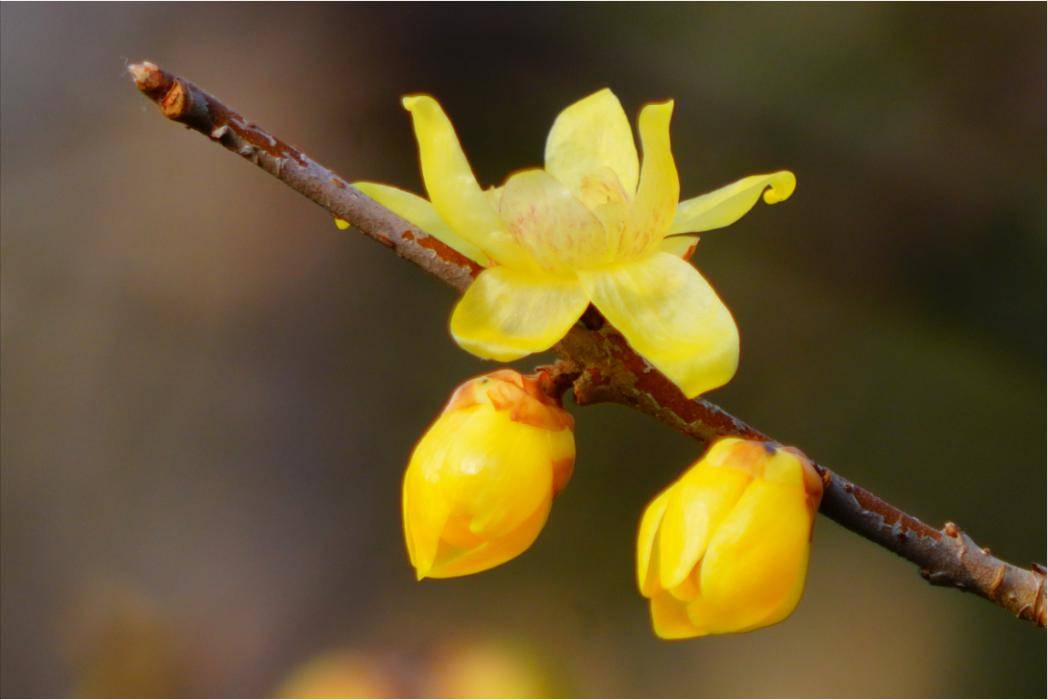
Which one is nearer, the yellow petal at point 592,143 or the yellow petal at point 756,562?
the yellow petal at point 756,562

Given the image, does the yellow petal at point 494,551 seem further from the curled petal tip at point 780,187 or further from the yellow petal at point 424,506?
the curled petal tip at point 780,187

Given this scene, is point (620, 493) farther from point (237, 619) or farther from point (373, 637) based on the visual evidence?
point (237, 619)

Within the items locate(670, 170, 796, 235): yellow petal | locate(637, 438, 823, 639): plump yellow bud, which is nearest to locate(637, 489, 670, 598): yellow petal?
locate(637, 438, 823, 639): plump yellow bud

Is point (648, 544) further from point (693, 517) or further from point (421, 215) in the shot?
point (421, 215)

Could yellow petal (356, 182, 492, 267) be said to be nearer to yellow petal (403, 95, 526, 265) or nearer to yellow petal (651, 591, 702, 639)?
yellow petal (403, 95, 526, 265)

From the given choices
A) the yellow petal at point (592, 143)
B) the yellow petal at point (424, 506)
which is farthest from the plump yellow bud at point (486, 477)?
the yellow petal at point (592, 143)

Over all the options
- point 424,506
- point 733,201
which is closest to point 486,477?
point 424,506

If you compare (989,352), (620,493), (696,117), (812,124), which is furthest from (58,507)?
(989,352)
